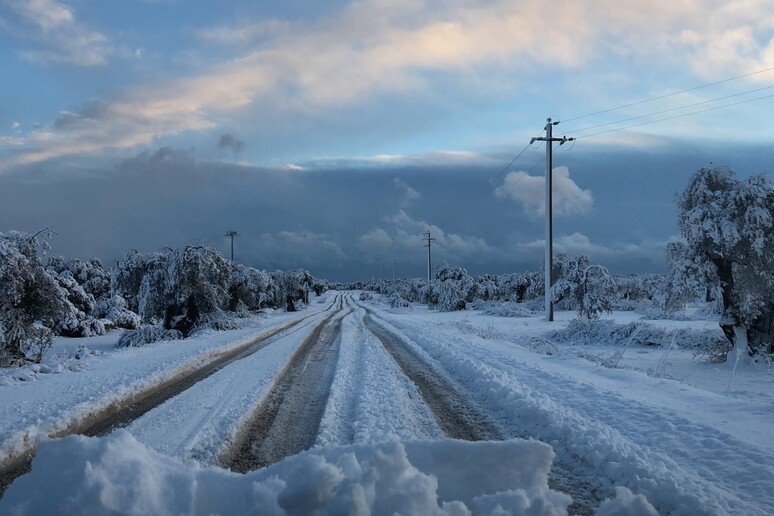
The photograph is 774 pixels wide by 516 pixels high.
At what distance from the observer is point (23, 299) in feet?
53.2

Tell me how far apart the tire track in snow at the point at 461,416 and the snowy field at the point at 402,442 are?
0.18 feet

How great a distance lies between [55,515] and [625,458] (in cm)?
503

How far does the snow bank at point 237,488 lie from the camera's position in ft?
10.6

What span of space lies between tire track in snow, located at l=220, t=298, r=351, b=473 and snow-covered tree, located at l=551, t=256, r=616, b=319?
86.3 feet

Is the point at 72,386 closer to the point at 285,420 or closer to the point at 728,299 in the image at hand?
the point at 285,420

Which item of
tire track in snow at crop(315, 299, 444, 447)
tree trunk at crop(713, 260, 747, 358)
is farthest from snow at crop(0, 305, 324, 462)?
tree trunk at crop(713, 260, 747, 358)

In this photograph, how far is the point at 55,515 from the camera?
3117 millimetres

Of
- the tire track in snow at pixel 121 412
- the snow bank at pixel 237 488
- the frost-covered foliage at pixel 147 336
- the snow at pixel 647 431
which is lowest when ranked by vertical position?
the frost-covered foliage at pixel 147 336

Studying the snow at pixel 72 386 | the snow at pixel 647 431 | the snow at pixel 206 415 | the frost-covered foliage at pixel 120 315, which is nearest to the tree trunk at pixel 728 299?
the snow at pixel 647 431

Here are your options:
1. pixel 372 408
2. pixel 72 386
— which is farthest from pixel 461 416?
pixel 72 386

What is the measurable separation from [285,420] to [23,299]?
1311 centimetres

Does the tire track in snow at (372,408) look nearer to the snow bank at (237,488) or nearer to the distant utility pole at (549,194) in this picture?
the snow bank at (237,488)

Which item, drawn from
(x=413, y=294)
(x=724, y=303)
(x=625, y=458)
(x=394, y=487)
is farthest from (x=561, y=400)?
(x=413, y=294)

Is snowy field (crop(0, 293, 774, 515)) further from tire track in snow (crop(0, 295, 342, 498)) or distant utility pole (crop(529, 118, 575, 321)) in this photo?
distant utility pole (crop(529, 118, 575, 321))
